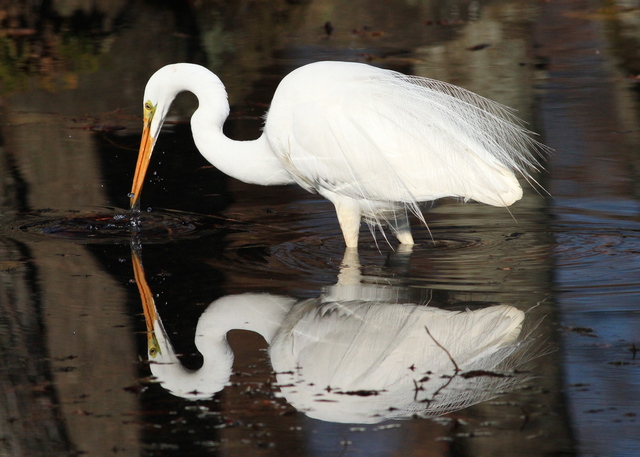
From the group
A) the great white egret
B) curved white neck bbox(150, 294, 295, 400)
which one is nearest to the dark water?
curved white neck bbox(150, 294, 295, 400)

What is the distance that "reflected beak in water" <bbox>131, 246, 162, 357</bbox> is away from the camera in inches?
168

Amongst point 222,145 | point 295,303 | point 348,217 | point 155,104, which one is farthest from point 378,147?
point 155,104

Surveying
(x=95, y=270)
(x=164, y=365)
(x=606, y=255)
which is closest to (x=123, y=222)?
(x=95, y=270)

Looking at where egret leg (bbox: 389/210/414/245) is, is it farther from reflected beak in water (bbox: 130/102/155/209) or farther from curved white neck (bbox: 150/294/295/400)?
reflected beak in water (bbox: 130/102/155/209)

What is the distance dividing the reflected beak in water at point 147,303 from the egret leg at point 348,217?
118 centimetres

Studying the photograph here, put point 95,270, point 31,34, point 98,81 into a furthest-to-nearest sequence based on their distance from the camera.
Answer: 1. point 31,34
2. point 98,81
3. point 95,270

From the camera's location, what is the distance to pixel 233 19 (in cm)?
1619

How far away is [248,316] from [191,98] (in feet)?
21.5

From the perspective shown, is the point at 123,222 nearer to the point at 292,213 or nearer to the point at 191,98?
→ the point at 292,213

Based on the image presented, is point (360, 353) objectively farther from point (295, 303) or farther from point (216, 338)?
point (295, 303)

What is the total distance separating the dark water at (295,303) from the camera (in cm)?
344

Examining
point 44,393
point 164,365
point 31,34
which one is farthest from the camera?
point 31,34

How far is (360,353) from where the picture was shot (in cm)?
404

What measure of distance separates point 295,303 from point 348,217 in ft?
3.50
